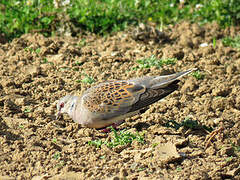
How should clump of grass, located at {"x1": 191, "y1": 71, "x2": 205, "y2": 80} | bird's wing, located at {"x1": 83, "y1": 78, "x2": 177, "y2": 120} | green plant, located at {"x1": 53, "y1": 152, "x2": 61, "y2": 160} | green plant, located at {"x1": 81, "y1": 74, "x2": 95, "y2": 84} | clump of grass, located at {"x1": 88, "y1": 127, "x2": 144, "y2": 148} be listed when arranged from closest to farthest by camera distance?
green plant, located at {"x1": 53, "y1": 152, "x2": 61, "y2": 160}
clump of grass, located at {"x1": 88, "y1": 127, "x2": 144, "y2": 148}
bird's wing, located at {"x1": 83, "y1": 78, "x2": 177, "y2": 120}
green plant, located at {"x1": 81, "y1": 74, "x2": 95, "y2": 84}
clump of grass, located at {"x1": 191, "y1": 71, "x2": 205, "y2": 80}

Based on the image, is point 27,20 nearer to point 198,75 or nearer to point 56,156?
point 198,75

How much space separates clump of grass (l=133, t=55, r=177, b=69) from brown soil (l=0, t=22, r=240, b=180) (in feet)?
0.33

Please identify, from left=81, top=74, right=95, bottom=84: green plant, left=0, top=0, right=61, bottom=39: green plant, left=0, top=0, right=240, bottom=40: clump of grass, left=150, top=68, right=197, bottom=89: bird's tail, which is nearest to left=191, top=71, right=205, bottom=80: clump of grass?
left=150, top=68, right=197, bottom=89: bird's tail

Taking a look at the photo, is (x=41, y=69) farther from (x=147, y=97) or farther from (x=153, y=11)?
(x=153, y=11)

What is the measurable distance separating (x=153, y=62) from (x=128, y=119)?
169 cm

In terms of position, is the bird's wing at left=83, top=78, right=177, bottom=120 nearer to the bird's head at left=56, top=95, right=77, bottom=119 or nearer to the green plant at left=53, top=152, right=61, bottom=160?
the bird's head at left=56, top=95, right=77, bottom=119

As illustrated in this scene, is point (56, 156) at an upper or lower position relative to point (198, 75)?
lower

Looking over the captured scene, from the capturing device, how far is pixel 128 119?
21.2 ft

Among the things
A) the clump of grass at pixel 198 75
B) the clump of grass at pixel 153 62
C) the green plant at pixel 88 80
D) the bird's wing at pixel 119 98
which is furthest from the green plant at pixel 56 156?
the clump of grass at pixel 198 75

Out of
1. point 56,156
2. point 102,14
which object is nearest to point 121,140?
point 56,156

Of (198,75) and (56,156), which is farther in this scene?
(198,75)

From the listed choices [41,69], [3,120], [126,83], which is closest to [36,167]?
[3,120]

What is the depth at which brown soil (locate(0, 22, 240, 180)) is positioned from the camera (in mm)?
5016

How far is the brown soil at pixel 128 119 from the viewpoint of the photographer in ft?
16.5
